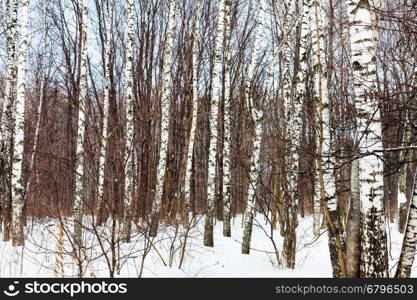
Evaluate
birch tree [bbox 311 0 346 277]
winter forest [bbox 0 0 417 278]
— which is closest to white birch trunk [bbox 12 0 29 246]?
winter forest [bbox 0 0 417 278]

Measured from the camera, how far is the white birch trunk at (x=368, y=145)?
4.24 m

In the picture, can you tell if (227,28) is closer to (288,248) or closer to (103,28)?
(103,28)

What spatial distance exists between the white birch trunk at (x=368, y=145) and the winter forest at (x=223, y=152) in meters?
0.01

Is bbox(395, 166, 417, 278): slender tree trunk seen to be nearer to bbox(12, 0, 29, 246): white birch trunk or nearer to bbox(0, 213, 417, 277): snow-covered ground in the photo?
bbox(0, 213, 417, 277): snow-covered ground

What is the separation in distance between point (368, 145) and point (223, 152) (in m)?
6.34

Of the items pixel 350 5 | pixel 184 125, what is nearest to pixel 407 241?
pixel 350 5

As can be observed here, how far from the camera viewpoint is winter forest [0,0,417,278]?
443 cm

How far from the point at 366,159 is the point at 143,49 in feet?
42.9

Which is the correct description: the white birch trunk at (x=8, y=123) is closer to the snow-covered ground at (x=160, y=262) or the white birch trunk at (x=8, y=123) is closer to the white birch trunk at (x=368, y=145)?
the snow-covered ground at (x=160, y=262)

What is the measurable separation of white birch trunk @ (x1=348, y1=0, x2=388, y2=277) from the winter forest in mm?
14

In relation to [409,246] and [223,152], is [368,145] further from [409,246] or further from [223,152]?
[223,152]

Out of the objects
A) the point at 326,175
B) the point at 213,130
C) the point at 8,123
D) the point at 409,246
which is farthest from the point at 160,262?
the point at 8,123

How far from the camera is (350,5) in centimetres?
457

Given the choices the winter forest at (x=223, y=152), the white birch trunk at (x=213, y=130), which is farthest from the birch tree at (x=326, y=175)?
the white birch trunk at (x=213, y=130)
